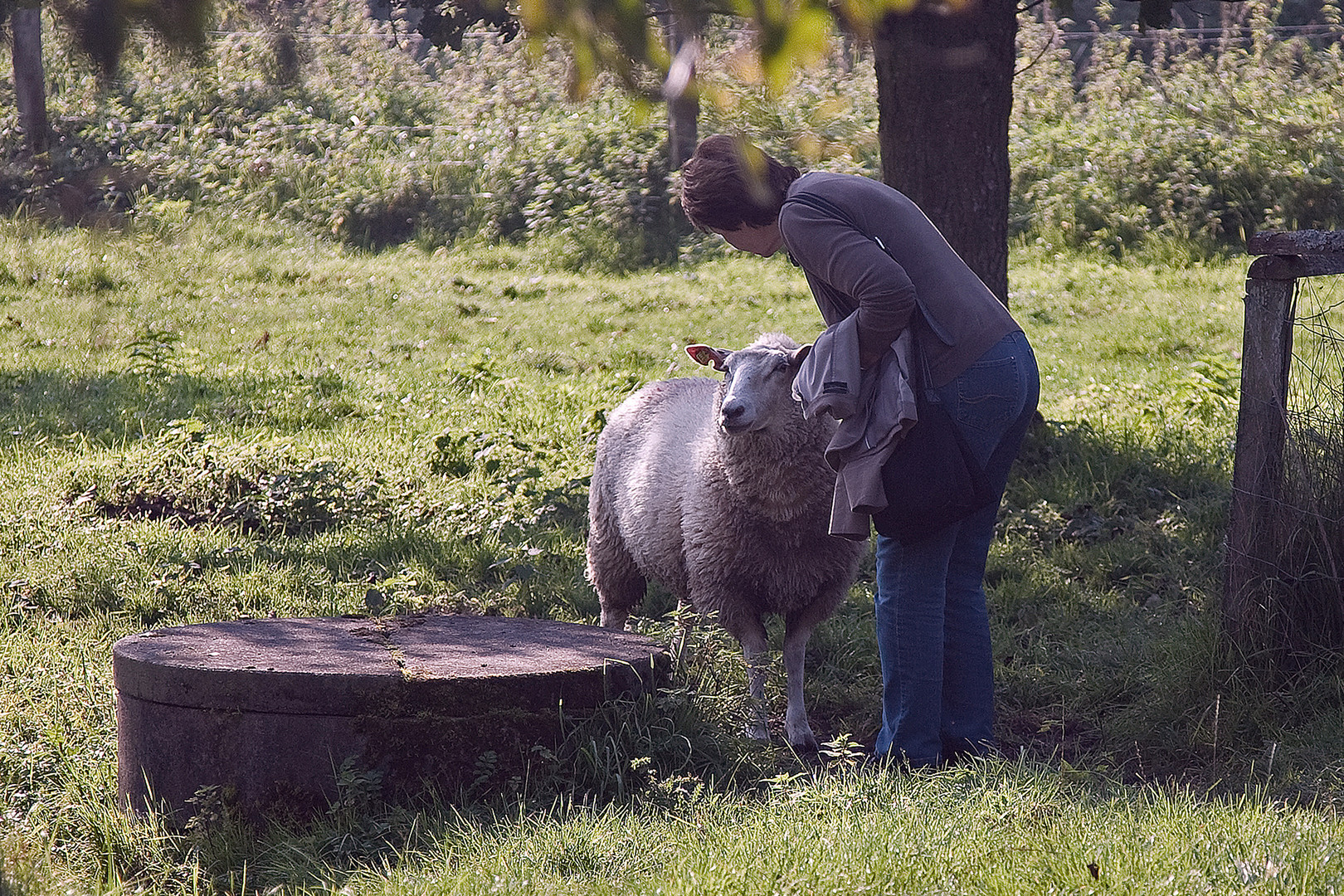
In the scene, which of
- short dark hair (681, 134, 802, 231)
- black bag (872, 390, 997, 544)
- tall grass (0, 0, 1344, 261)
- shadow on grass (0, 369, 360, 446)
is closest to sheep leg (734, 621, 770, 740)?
black bag (872, 390, 997, 544)

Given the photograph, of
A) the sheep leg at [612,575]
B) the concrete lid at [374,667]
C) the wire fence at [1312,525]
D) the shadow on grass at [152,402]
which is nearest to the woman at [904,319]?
the concrete lid at [374,667]

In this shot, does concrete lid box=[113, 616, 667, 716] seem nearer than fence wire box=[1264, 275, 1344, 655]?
Yes

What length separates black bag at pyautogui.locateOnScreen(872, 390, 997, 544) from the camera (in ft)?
10.9

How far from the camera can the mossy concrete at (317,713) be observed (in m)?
3.20

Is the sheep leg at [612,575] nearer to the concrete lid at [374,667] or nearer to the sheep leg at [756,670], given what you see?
the sheep leg at [756,670]

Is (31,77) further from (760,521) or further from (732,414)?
(760,521)

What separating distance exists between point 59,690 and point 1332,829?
3.57 m

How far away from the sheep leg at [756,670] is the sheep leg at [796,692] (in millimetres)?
76

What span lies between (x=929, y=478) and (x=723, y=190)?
0.93 metres

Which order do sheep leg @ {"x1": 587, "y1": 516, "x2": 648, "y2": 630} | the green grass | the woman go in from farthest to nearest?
1. sheep leg @ {"x1": 587, "y1": 516, "x2": 648, "y2": 630}
2. the woman
3. the green grass

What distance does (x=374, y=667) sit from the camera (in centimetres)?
330

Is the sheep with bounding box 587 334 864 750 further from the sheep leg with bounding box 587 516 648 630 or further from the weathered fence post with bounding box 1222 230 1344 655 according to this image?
the weathered fence post with bounding box 1222 230 1344 655

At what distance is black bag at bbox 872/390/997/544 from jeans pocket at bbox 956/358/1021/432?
2.2 inches

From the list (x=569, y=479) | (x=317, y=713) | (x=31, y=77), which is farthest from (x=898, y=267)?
(x=569, y=479)
